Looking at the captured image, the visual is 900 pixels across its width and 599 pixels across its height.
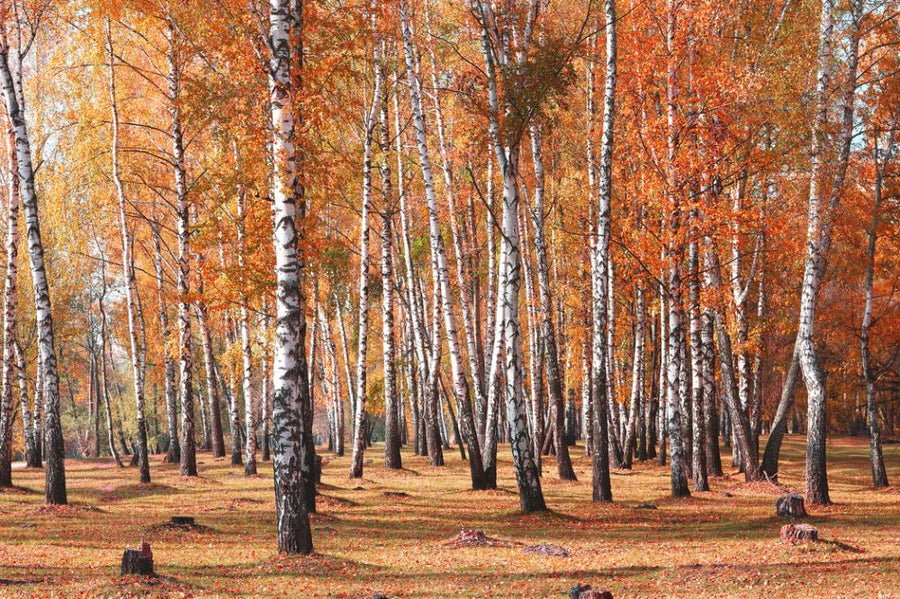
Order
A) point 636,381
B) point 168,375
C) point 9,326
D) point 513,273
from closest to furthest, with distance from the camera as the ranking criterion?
point 513,273 < point 9,326 < point 636,381 < point 168,375

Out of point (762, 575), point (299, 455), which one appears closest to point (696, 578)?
point (762, 575)

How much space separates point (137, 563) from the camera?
9125 mm

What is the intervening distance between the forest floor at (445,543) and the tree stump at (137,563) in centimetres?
22

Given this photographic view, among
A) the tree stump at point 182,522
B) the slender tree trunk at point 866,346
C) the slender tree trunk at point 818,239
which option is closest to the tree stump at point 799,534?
the slender tree trunk at point 818,239

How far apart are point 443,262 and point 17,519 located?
10.2m

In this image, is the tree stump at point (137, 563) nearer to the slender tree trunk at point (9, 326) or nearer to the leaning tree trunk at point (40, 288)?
the leaning tree trunk at point (40, 288)

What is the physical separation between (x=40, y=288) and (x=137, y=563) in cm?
888

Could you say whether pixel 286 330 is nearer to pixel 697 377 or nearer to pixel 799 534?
pixel 799 534

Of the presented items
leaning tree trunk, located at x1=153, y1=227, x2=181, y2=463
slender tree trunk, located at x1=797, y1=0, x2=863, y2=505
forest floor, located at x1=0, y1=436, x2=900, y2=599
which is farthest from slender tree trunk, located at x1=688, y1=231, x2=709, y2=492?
leaning tree trunk, located at x1=153, y1=227, x2=181, y2=463

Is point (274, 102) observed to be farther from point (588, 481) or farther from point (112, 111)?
point (588, 481)

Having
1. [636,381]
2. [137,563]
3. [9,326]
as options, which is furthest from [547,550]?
[636,381]

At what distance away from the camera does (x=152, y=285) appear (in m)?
38.4

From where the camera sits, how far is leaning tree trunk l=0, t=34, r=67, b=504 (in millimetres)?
16062

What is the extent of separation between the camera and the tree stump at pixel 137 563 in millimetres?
9125
